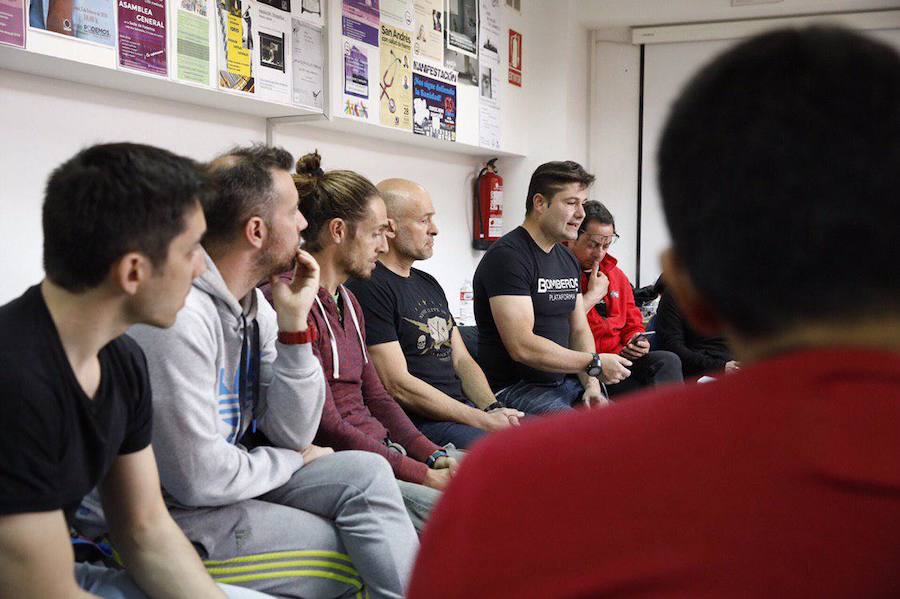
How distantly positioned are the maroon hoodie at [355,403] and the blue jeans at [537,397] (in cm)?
78

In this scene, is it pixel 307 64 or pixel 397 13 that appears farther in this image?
pixel 397 13

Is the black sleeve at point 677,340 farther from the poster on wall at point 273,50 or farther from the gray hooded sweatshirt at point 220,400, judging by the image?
the gray hooded sweatshirt at point 220,400

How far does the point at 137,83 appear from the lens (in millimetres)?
2594

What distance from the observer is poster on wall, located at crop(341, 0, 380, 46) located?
3.39 m

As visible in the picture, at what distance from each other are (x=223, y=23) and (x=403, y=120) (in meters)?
1.10

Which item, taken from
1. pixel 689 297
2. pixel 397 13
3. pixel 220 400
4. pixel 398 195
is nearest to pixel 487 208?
pixel 397 13

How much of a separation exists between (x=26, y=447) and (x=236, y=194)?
83cm

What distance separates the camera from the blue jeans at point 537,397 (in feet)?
10.1

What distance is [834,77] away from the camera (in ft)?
1.65

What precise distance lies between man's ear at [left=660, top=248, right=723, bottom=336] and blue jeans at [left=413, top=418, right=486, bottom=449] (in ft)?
6.51

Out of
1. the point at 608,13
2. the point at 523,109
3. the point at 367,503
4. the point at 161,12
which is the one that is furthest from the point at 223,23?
the point at 608,13

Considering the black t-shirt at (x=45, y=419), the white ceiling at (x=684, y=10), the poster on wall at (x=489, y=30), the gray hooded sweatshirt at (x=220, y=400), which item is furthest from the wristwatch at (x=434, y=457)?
the white ceiling at (x=684, y=10)

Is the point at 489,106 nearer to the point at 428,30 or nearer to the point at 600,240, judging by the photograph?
the point at 428,30

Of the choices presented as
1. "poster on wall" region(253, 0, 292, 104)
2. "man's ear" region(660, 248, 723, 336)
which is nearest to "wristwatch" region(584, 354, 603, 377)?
"poster on wall" region(253, 0, 292, 104)
